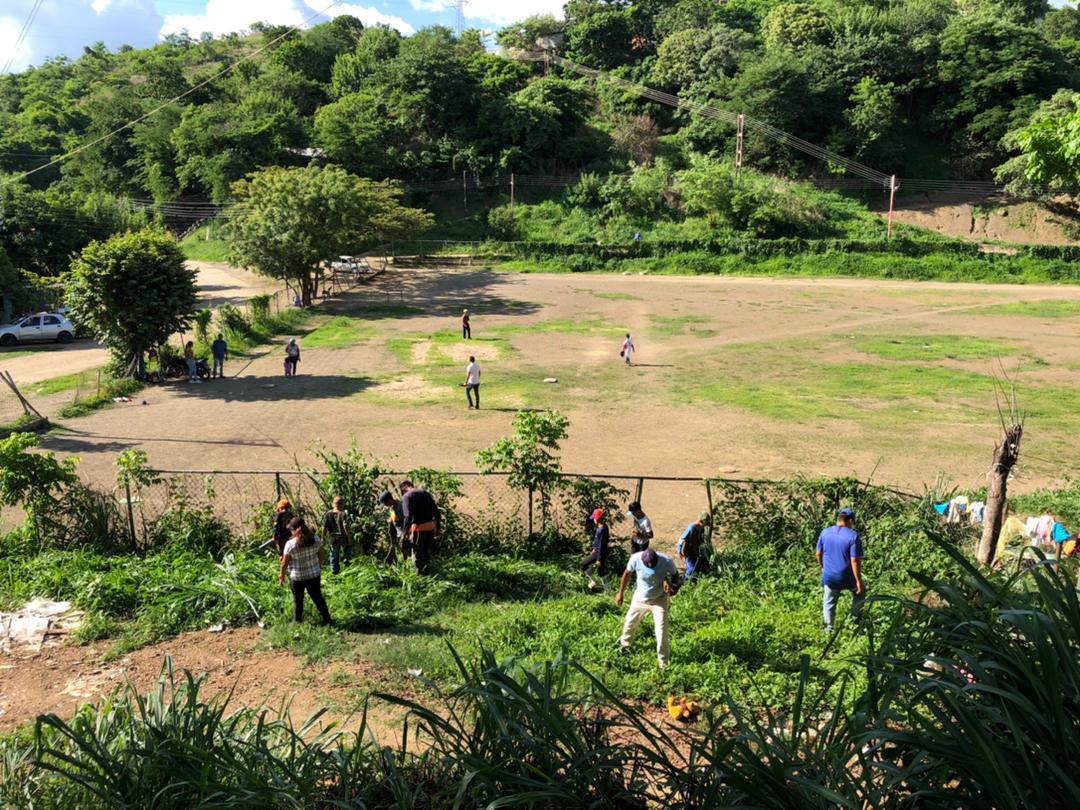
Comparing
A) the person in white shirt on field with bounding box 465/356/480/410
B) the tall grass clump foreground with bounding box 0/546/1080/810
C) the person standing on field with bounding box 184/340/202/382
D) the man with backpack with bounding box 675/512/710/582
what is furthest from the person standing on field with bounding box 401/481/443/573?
the person standing on field with bounding box 184/340/202/382

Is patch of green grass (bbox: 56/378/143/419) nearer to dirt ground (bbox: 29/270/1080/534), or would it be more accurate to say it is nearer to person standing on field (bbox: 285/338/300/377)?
dirt ground (bbox: 29/270/1080/534)

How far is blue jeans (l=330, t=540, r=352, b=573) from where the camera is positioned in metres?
10.6

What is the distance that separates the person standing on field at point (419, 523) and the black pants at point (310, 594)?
1649mm

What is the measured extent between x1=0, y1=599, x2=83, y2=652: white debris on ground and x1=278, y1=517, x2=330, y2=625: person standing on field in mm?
2626

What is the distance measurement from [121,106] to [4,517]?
76.4 m

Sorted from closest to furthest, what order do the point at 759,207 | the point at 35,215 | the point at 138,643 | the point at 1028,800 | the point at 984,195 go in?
the point at 1028,800 < the point at 138,643 < the point at 35,215 < the point at 759,207 < the point at 984,195

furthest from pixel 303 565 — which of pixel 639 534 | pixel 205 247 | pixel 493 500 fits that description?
pixel 205 247

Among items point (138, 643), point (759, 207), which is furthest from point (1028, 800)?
point (759, 207)

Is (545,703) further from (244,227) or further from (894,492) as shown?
(244,227)

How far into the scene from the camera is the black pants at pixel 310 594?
8547 mm

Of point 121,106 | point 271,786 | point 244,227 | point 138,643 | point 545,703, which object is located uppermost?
point 121,106

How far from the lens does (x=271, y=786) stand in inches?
132

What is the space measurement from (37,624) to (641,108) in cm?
7293

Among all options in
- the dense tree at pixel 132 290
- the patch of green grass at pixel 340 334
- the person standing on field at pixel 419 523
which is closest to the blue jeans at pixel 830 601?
the person standing on field at pixel 419 523
